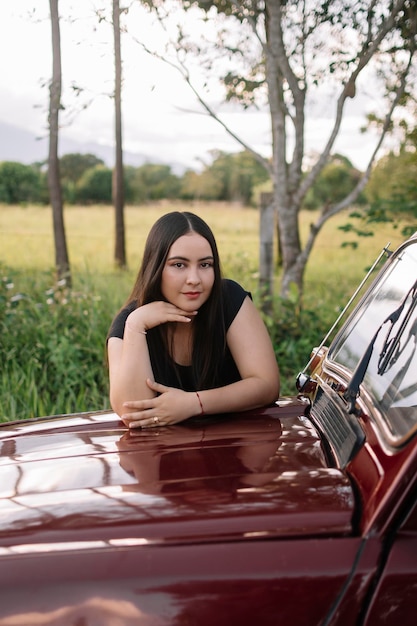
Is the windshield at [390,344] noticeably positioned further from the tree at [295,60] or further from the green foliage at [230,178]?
the green foliage at [230,178]

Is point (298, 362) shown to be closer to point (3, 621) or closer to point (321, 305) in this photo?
point (321, 305)

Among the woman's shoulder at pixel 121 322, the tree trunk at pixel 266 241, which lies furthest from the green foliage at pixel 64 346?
the woman's shoulder at pixel 121 322

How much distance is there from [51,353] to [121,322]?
258 centimetres

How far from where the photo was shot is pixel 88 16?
5625mm

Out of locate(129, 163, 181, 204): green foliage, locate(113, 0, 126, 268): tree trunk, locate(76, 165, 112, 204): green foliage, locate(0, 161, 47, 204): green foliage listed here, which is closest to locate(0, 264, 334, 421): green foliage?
locate(113, 0, 126, 268): tree trunk

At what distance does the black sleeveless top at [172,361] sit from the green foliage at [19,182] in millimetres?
9040

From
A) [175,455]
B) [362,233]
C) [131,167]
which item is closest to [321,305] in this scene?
[362,233]

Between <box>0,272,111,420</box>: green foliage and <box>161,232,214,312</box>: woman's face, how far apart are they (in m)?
2.19

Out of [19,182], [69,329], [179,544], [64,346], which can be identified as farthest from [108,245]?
[179,544]

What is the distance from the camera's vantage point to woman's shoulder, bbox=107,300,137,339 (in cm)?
255

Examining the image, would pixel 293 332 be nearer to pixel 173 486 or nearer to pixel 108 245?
pixel 173 486

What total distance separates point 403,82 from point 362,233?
1.38 metres

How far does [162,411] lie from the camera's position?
7.12 feet

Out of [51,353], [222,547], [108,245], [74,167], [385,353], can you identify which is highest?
[74,167]
